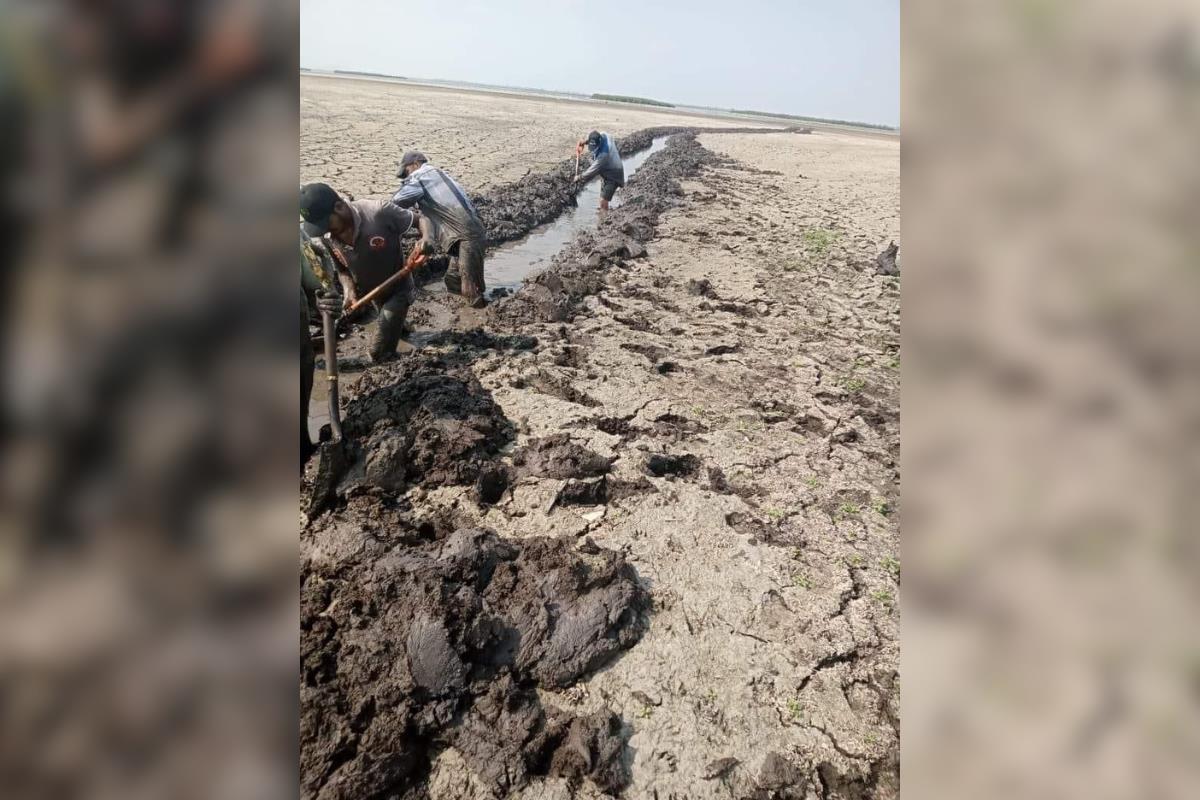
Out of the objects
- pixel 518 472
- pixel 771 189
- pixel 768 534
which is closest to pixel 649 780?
pixel 768 534

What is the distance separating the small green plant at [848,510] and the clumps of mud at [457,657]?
4.82 ft

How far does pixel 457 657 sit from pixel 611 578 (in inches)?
32.5

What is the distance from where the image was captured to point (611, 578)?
321 centimetres

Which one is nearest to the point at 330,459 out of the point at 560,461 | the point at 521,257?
the point at 560,461

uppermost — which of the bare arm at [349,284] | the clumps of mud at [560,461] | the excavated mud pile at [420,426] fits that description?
the bare arm at [349,284]

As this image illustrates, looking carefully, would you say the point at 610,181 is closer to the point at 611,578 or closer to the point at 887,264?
the point at 887,264

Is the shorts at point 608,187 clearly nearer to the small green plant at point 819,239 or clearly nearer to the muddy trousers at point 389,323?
the small green plant at point 819,239

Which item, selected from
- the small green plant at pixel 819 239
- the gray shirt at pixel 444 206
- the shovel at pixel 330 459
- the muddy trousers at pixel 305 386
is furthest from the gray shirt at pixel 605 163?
the muddy trousers at pixel 305 386

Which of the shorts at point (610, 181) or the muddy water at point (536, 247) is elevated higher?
the shorts at point (610, 181)

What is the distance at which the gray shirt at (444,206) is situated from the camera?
699cm

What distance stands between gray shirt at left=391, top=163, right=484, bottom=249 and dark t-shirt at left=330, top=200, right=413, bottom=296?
928mm
